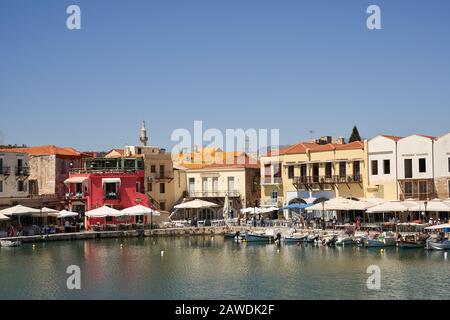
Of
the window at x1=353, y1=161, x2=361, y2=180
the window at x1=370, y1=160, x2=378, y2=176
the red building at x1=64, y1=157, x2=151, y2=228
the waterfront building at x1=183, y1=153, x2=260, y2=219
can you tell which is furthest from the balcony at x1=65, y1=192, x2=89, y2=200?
the window at x1=370, y1=160, x2=378, y2=176

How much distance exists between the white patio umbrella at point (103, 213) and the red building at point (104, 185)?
3253 mm

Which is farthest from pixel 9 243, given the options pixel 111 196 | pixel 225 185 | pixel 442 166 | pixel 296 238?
pixel 442 166

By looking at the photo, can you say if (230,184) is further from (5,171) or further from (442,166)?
(442,166)

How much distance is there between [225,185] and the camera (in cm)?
6506

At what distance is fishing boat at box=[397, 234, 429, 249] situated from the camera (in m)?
44.2

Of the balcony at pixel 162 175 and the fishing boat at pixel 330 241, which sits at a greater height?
the balcony at pixel 162 175

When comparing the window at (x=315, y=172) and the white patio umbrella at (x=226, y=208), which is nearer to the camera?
the window at (x=315, y=172)

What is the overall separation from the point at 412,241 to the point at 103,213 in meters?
24.4

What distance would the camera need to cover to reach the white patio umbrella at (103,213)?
181 feet

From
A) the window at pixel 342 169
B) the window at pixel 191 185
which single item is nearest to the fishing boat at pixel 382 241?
the window at pixel 342 169

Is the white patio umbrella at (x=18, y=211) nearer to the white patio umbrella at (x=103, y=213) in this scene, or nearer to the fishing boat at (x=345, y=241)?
the white patio umbrella at (x=103, y=213)

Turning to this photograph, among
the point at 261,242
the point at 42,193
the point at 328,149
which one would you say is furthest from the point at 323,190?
the point at 42,193
